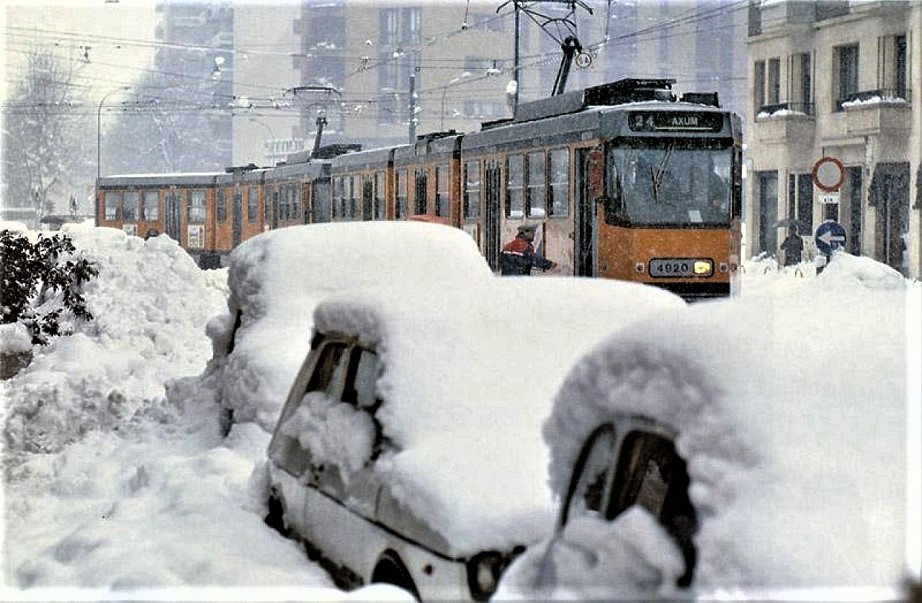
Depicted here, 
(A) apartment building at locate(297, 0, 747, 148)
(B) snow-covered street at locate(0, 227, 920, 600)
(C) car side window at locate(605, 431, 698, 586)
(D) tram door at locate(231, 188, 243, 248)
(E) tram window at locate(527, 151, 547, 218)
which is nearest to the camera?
(C) car side window at locate(605, 431, 698, 586)

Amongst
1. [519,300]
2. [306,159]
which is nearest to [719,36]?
[306,159]

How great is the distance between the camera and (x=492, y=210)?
23.7m

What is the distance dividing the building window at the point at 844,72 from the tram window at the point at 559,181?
27992 millimetres

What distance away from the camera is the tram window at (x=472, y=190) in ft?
80.6

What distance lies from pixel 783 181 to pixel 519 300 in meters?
44.4

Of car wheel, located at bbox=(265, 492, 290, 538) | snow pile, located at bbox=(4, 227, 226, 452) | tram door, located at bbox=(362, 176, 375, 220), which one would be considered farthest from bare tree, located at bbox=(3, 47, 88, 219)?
car wheel, located at bbox=(265, 492, 290, 538)

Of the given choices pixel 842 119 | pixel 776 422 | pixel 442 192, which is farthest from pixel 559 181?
pixel 842 119

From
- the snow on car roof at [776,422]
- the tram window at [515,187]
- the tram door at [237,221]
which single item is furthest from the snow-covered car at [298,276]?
the tram door at [237,221]

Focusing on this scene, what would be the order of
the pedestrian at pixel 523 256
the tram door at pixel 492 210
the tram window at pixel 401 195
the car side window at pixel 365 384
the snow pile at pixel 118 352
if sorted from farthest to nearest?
the tram window at pixel 401 195 → the tram door at pixel 492 210 → the pedestrian at pixel 523 256 → the snow pile at pixel 118 352 → the car side window at pixel 365 384

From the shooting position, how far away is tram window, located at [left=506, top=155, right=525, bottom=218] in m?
22.5

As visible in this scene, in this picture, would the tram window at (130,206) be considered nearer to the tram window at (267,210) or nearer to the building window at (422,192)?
the tram window at (267,210)

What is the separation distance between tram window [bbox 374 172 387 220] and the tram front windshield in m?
10.4

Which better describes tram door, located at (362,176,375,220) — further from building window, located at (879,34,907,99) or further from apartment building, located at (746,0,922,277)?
building window, located at (879,34,907,99)

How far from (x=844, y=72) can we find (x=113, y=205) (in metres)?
21.6
